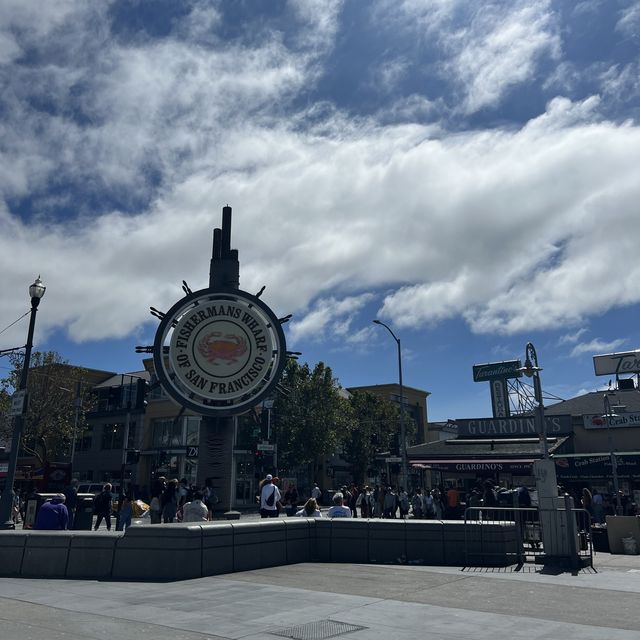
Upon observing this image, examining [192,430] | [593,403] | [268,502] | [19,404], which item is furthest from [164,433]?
[268,502]

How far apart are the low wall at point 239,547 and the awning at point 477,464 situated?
1787cm

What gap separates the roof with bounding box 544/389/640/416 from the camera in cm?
3641

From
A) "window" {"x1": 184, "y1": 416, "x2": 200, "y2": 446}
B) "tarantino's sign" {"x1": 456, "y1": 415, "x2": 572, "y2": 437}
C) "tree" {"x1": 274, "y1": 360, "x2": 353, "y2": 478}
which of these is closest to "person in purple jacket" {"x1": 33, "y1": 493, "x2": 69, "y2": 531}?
"tarantino's sign" {"x1": 456, "y1": 415, "x2": 572, "y2": 437}

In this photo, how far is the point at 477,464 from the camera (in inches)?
1203

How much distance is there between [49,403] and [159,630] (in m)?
45.0

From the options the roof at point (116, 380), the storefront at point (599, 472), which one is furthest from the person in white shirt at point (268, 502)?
the roof at point (116, 380)

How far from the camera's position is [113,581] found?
399 inches

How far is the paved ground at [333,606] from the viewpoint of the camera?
680 cm

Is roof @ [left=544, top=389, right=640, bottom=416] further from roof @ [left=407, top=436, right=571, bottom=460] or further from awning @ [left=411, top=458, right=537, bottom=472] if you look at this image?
awning @ [left=411, top=458, right=537, bottom=472]

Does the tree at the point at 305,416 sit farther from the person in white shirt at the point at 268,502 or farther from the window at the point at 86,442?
the person in white shirt at the point at 268,502

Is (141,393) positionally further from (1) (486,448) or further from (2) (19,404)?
(1) (486,448)

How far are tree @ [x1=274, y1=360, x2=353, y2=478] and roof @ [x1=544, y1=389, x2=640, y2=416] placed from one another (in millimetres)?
18461

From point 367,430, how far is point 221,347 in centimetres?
4215

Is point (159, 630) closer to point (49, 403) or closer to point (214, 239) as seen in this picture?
point (214, 239)
